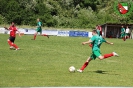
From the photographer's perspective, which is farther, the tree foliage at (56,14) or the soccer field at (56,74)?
the tree foliage at (56,14)

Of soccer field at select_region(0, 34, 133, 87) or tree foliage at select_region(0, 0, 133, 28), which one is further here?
tree foliage at select_region(0, 0, 133, 28)

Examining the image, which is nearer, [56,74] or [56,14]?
[56,74]

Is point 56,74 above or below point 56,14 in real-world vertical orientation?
below

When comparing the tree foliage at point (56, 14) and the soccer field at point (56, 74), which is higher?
the tree foliage at point (56, 14)

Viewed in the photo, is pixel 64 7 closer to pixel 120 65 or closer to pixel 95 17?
A: pixel 95 17

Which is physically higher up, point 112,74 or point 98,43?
point 98,43

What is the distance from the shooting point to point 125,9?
239 feet

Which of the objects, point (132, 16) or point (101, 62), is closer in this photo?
point (101, 62)

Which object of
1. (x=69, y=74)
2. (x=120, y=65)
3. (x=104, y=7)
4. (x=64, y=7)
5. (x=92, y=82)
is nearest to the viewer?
(x=92, y=82)

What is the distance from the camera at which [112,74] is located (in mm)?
15258

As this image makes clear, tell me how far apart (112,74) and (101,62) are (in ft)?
14.5

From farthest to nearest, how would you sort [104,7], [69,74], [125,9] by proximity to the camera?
[104,7], [125,9], [69,74]

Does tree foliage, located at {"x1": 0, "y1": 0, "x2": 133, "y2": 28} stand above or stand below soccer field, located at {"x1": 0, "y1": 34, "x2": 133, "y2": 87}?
above

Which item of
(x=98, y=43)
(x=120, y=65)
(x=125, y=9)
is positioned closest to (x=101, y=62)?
(x=120, y=65)
